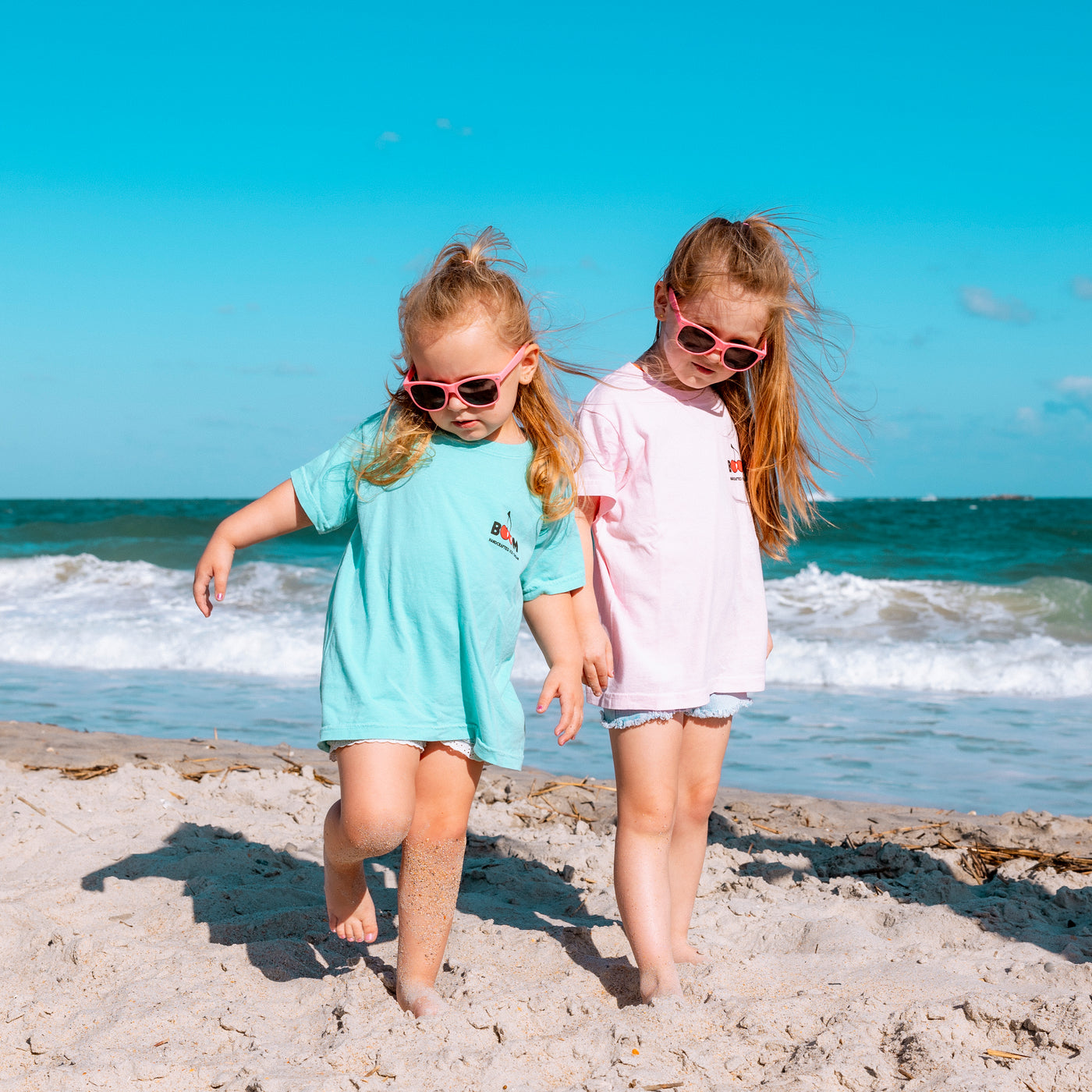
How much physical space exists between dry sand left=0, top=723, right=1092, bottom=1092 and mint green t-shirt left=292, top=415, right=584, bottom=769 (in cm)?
60

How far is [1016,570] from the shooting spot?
15.6 m

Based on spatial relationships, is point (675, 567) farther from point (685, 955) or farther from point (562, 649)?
point (685, 955)

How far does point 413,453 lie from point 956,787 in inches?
146

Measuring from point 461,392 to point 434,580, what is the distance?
15.5 inches

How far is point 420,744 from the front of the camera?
→ 6.98 feet

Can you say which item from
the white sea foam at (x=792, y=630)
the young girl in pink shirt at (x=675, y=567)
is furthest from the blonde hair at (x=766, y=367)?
the white sea foam at (x=792, y=630)

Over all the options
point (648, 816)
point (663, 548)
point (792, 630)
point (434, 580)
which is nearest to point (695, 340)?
point (663, 548)

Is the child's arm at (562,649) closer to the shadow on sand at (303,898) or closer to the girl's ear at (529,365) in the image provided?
the girl's ear at (529,365)

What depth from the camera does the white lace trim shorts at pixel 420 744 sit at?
2076mm

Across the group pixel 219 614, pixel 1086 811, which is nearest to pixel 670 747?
pixel 1086 811

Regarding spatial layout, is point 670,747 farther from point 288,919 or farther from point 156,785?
point 156,785

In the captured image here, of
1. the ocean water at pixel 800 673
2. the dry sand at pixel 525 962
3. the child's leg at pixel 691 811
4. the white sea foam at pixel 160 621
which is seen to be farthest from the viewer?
the white sea foam at pixel 160 621

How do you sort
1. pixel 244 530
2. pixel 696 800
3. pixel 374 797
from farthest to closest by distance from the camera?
pixel 696 800 → pixel 244 530 → pixel 374 797

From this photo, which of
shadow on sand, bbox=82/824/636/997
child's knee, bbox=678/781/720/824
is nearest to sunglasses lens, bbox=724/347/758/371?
child's knee, bbox=678/781/720/824
